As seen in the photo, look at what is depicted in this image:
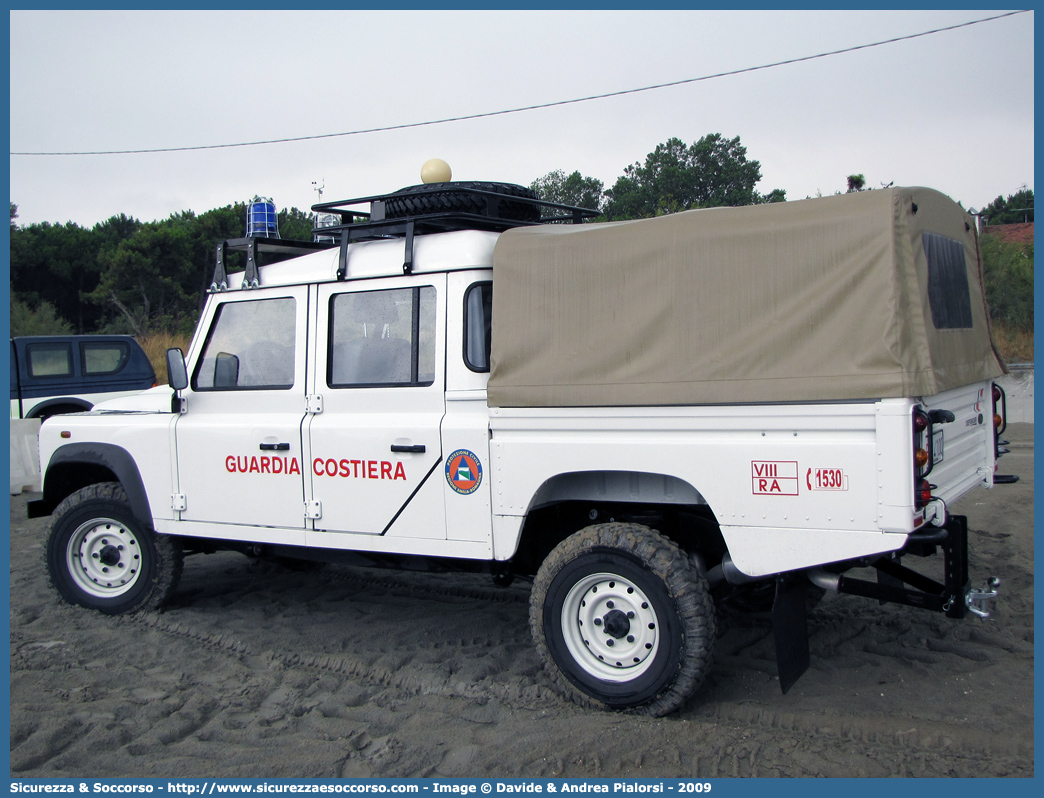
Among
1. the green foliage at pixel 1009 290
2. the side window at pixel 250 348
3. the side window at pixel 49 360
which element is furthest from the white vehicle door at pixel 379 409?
the green foliage at pixel 1009 290

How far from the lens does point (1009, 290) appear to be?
16.3 m

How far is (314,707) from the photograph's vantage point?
4.34m

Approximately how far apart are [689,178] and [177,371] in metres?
24.6

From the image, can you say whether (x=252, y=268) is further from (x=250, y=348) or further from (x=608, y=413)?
(x=608, y=413)

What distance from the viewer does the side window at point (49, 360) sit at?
11.5 meters

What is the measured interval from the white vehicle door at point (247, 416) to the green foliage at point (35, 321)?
18078 millimetres

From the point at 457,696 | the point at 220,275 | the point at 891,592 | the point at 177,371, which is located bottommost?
the point at 457,696

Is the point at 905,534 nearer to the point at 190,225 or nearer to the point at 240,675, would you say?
the point at 240,675

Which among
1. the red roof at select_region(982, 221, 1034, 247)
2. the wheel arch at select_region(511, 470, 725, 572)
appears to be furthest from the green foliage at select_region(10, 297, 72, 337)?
the red roof at select_region(982, 221, 1034, 247)

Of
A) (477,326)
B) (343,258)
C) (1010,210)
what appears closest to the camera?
(477,326)

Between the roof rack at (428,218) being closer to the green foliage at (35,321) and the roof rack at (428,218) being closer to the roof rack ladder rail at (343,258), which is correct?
the roof rack ladder rail at (343,258)

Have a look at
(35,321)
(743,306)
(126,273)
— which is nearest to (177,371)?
(743,306)

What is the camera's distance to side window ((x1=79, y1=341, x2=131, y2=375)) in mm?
12133

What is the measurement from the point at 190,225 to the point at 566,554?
73.2 ft
